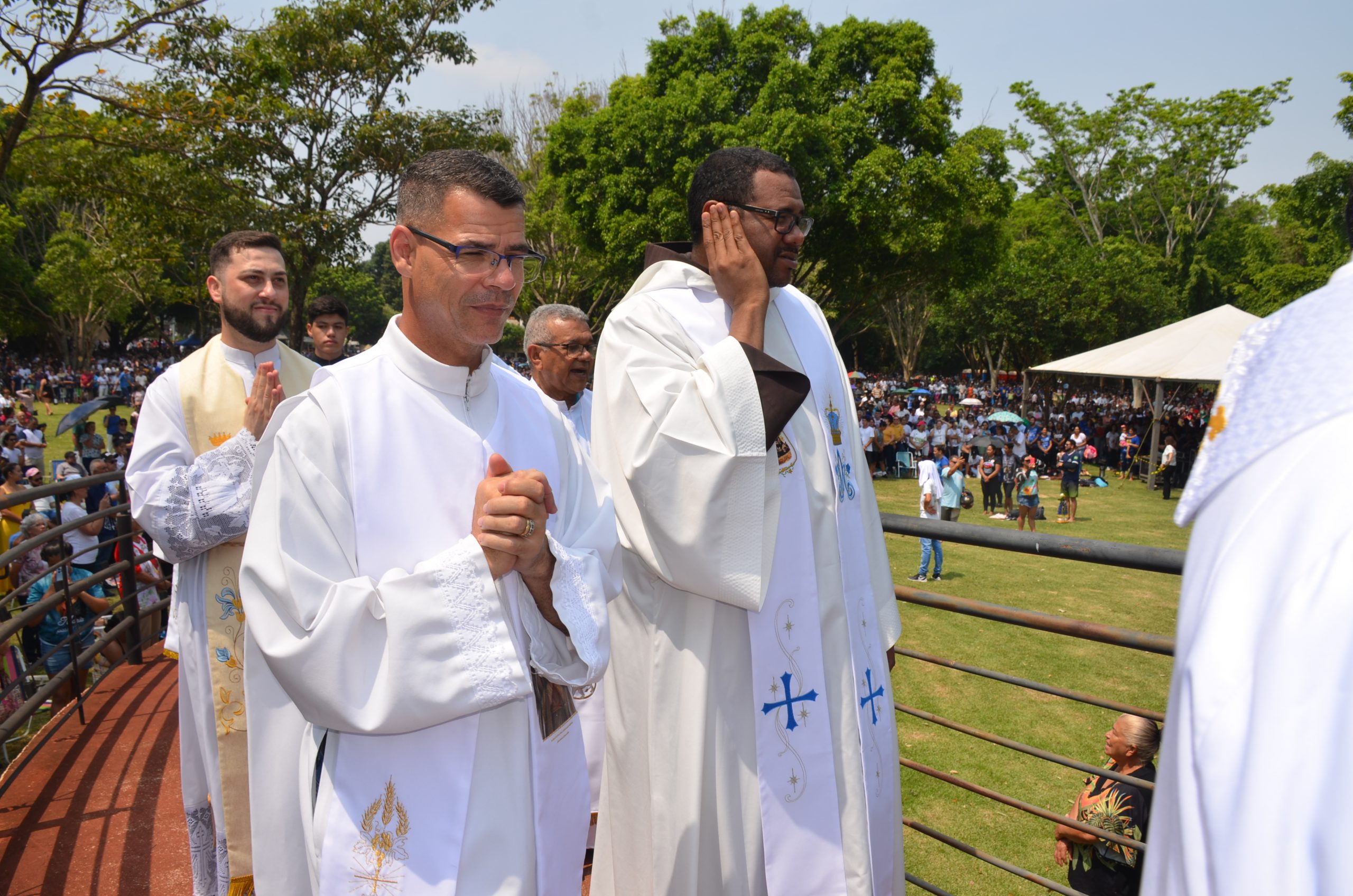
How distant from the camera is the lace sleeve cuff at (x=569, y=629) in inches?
75.2

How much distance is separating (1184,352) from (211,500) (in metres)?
22.2

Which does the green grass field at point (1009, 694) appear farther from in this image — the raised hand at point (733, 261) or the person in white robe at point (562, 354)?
the person in white robe at point (562, 354)

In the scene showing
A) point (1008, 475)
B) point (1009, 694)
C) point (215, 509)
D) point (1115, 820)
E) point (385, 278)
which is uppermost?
point (385, 278)

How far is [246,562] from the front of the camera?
5.73 ft

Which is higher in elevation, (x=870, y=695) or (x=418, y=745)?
(x=418, y=745)

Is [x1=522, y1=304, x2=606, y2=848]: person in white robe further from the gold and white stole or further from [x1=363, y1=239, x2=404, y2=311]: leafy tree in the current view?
[x1=363, y1=239, x2=404, y2=311]: leafy tree

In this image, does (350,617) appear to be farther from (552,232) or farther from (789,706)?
(552,232)

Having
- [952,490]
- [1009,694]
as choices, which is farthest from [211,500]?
[952,490]

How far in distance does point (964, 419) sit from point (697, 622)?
29584 mm

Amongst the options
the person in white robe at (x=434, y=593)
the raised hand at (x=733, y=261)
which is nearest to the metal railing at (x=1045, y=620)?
the raised hand at (x=733, y=261)

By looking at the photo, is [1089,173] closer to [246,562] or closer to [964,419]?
[964,419]

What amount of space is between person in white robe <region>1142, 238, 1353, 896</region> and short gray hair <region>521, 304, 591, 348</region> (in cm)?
382

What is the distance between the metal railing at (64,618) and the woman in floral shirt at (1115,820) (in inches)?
163

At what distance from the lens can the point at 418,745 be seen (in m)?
Result: 1.81
